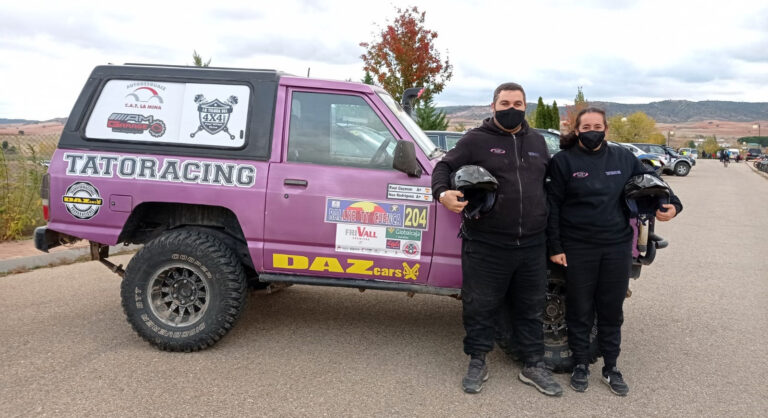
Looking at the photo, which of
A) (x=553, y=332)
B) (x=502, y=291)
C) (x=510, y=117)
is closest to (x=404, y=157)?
(x=510, y=117)

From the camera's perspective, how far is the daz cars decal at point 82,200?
4625 millimetres

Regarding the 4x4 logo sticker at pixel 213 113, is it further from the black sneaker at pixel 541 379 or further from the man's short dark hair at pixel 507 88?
the black sneaker at pixel 541 379

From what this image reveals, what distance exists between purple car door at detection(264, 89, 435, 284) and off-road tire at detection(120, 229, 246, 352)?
348mm

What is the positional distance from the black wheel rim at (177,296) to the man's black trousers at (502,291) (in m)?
1.99

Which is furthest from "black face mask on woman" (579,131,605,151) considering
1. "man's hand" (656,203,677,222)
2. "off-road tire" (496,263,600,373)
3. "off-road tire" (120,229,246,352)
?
"off-road tire" (120,229,246,352)

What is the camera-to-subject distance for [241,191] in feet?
14.7

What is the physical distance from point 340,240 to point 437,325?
155cm

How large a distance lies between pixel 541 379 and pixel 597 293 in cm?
70

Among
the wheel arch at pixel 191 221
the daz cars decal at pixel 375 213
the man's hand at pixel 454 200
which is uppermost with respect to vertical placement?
the man's hand at pixel 454 200

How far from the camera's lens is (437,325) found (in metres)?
5.50

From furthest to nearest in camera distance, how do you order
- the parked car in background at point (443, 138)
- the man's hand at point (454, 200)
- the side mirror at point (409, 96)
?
the parked car in background at point (443, 138)
the side mirror at point (409, 96)
the man's hand at point (454, 200)

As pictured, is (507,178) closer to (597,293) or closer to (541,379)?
(597,293)

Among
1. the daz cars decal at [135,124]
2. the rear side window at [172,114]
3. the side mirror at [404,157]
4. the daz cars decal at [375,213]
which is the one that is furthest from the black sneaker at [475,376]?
the daz cars decal at [135,124]

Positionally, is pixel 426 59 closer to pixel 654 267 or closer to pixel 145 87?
pixel 654 267
